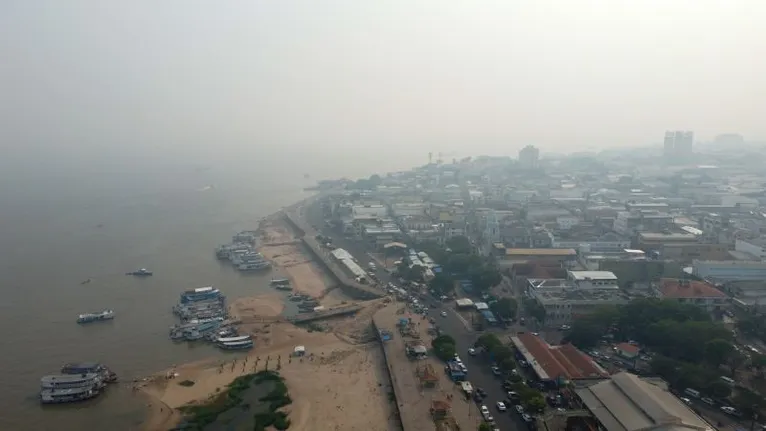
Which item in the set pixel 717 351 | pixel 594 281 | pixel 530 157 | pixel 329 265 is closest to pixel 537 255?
pixel 594 281

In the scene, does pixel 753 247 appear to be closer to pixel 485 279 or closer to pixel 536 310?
pixel 485 279

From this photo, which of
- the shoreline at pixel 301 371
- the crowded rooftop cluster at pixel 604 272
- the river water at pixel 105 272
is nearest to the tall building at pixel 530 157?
the crowded rooftop cluster at pixel 604 272

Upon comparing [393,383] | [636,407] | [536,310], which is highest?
[636,407]

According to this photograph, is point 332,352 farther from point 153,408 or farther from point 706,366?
point 706,366

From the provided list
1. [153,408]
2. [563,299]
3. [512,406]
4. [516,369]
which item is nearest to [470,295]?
[563,299]

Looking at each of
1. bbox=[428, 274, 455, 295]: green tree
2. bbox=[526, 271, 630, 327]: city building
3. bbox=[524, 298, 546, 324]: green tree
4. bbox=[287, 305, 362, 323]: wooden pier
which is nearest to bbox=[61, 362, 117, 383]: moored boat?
bbox=[287, 305, 362, 323]: wooden pier

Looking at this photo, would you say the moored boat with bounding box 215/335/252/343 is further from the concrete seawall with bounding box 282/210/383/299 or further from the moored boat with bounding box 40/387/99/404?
the concrete seawall with bounding box 282/210/383/299
